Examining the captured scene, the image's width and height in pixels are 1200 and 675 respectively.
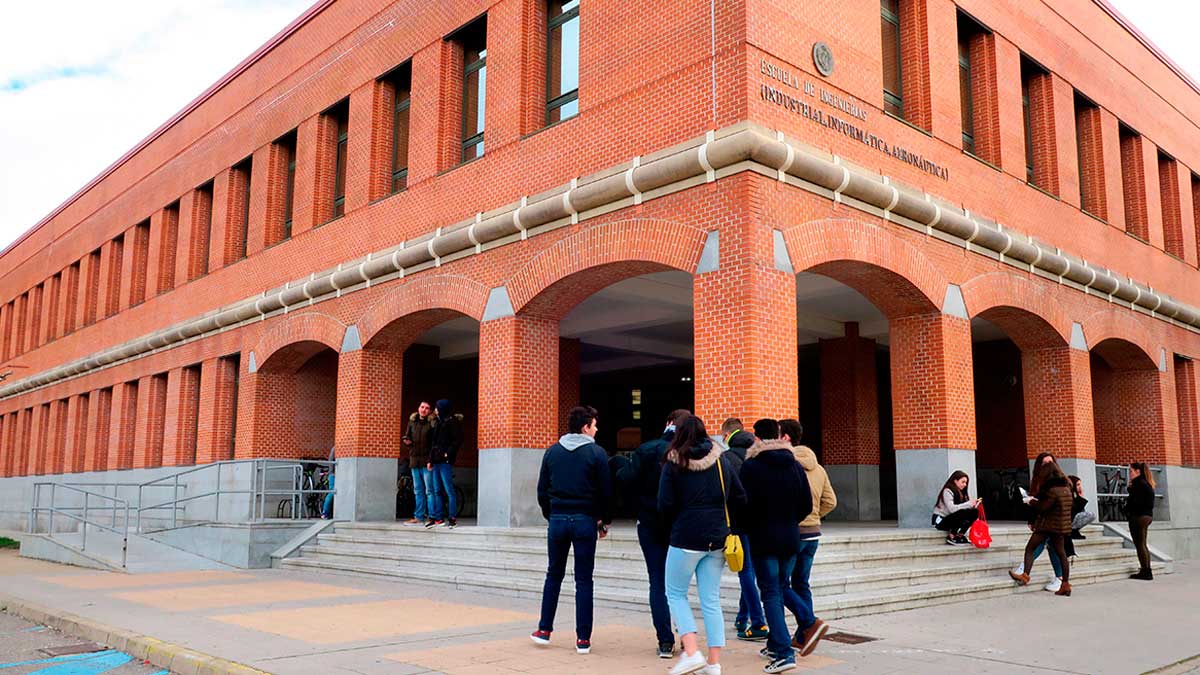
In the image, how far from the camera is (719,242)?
458 inches

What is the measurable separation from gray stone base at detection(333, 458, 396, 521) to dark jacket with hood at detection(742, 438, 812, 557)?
11481 mm

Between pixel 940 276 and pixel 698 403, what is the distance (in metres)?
4.86

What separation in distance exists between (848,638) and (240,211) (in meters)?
19.1

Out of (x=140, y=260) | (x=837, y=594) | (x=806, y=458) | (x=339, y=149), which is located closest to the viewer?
(x=806, y=458)

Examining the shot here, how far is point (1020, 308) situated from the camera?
624 inches

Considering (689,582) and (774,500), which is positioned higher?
(774,500)

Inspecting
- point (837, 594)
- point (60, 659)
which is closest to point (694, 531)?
point (837, 594)

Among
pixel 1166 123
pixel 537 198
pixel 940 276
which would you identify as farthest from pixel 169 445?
pixel 1166 123

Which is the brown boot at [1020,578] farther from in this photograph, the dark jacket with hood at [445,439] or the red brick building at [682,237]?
the dark jacket with hood at [445,439]

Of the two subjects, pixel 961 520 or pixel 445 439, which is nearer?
pixel 961 520

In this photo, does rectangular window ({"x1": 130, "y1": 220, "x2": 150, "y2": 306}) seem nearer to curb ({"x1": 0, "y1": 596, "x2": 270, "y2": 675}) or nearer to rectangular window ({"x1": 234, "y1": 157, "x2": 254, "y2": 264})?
rectangular window ({"x1": 234, "y1": 157, "x2": 254, "y2": 264})

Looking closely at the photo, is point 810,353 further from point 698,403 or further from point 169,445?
point 169,445

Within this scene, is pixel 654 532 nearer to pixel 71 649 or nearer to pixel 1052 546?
pixel 71 649

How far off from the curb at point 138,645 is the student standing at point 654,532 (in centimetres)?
281
